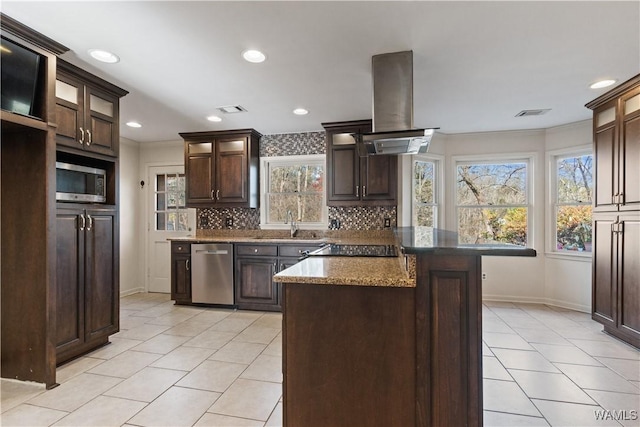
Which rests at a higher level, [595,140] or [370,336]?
[595,140]

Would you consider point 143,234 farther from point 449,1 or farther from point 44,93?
point 449,1

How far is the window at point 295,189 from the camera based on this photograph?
4613 mm

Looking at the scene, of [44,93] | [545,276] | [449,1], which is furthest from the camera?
[545,276]

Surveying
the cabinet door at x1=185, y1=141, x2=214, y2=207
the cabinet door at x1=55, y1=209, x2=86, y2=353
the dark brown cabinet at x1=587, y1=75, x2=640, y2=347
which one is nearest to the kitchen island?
the cabinet door at x1=55, y1=209, x2=86, y2=353

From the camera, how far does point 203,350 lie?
285cm

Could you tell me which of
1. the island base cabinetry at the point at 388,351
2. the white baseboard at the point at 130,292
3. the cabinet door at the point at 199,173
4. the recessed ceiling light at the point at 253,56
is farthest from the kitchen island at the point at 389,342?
the white baseboard at the point at 130,292

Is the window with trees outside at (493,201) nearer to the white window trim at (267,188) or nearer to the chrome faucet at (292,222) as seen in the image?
the white window trim at (267,188)

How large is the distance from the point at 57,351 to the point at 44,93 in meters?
1.93

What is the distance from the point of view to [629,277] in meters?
2.92

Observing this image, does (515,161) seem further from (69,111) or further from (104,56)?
(69,111)

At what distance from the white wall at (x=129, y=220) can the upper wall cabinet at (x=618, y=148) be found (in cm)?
621

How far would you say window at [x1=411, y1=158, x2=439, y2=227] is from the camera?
454 centimetres

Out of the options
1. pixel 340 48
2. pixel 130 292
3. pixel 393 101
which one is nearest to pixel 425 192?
pixel 393 101

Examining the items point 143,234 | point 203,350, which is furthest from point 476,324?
point 143,234
